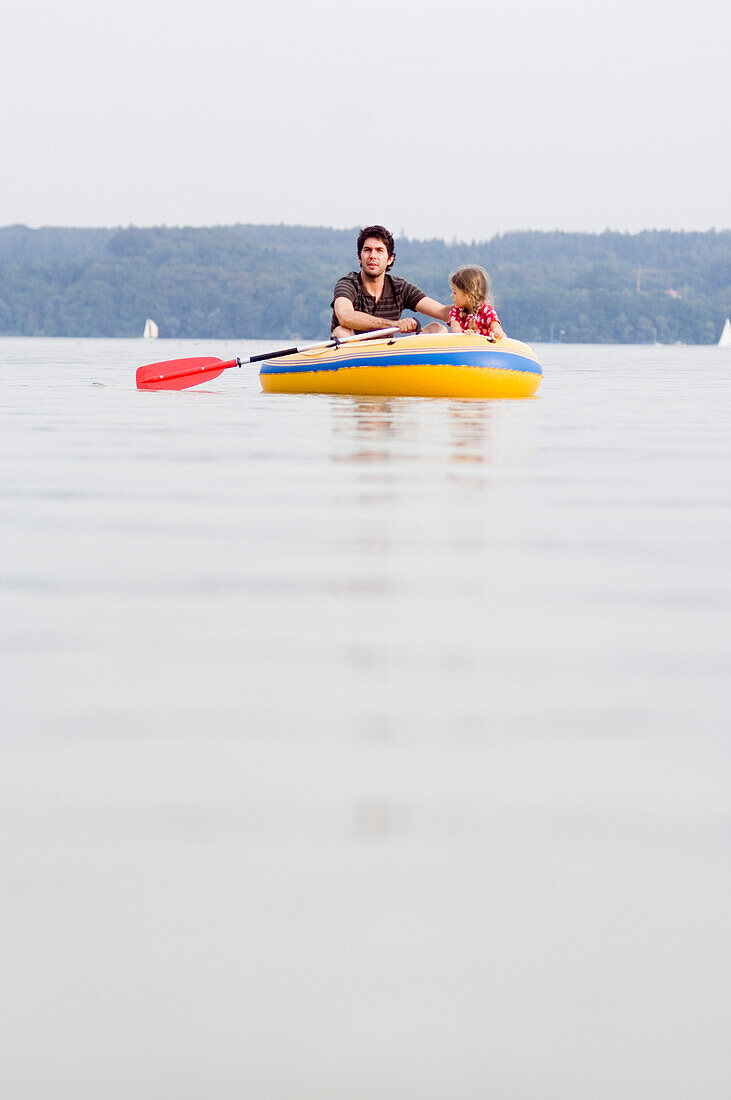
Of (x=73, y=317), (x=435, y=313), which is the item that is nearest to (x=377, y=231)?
(x=435, y=313)

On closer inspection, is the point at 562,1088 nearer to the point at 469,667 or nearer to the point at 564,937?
the point at 564,937

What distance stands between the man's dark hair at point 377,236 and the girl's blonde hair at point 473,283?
522mm

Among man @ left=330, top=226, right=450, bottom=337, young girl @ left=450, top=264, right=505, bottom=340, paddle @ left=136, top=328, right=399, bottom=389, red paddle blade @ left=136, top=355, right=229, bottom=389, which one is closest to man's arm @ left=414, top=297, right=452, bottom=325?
man @ left=330, top=226, right=450, bottom=337

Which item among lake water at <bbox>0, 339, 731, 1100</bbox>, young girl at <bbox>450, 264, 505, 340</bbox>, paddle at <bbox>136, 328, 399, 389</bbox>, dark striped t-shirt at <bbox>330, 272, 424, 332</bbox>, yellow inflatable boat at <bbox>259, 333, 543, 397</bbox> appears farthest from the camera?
paddle at <bbox>136, 328, 399, 389</bbox>

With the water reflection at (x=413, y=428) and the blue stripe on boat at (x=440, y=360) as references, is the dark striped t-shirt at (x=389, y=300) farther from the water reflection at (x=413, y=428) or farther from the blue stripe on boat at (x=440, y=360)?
the water reflection at (x=413, y=428)

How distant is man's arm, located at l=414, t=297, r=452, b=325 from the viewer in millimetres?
11820

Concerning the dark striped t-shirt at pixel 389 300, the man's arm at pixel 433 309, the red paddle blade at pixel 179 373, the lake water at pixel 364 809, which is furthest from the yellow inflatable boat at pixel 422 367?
the lake water at pixel 364 809

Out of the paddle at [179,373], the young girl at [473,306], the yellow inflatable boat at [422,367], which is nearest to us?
the yellow inflatable boat at [422,367]

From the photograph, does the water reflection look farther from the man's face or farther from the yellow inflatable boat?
the man's face

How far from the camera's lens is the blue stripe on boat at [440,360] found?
1134 cm

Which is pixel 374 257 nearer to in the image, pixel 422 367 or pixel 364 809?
pixel 422 367

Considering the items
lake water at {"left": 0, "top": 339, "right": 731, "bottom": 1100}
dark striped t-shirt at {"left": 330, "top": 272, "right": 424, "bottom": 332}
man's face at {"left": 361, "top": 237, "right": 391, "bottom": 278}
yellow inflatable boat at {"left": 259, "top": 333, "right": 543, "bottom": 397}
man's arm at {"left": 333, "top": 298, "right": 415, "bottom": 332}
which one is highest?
man's face at {"left": 361, "top": 237, "right": 391, "bottom": 278}

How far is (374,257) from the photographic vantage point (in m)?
11.2

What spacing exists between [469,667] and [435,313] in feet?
30.0
